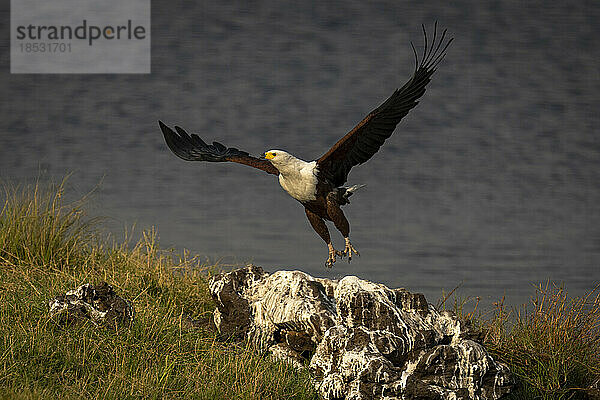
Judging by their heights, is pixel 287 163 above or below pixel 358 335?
above

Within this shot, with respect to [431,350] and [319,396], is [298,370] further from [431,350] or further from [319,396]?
[431,350]

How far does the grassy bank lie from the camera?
4855mm

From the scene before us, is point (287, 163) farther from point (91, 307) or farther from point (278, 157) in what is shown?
point (91, 307)

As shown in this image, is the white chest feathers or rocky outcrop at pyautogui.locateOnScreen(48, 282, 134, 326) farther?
the white chest feathers

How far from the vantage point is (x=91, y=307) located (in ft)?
18.5

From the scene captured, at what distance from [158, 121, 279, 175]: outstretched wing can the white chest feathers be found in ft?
1.52

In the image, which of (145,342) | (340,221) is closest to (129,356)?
(145,342)

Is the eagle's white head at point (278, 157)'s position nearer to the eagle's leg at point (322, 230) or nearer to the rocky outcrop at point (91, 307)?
the eagle's leg at point (322, 230)

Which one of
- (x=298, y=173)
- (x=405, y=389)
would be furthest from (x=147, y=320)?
(x=405, y=389)

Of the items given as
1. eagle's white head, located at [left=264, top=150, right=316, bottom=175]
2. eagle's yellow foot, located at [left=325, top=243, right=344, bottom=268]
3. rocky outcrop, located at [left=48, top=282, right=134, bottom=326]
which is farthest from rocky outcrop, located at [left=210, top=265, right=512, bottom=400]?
rocky outcrop, located at [left=48, top=282, right=134, bottom=326]

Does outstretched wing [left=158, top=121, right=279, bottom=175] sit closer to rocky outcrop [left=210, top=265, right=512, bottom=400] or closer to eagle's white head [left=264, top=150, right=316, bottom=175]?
eagle's white head [left=264, top=150, right=316, bottom=175]

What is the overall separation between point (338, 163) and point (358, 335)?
1731 mm

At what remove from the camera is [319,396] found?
5.13m

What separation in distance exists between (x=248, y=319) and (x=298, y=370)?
83 cm
